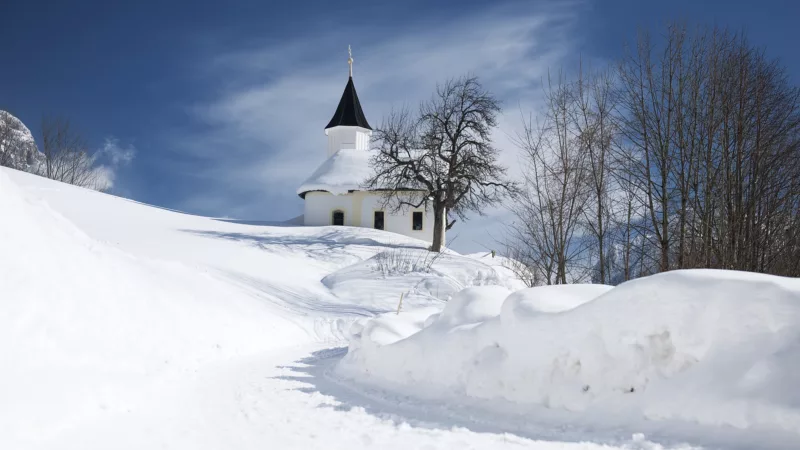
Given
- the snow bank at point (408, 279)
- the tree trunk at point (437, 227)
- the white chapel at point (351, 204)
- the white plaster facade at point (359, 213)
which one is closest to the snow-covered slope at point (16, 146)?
the white chapel at point (351, 204)

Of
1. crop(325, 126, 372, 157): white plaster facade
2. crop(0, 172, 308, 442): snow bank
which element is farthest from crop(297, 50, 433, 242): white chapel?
crop(0, 172, 308, 442): snow bank

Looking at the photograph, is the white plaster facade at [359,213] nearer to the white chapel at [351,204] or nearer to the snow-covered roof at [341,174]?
the white chapel at [351,204]

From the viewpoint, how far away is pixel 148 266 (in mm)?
11898

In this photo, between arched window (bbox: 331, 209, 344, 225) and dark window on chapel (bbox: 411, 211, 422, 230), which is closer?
dark window on chapel (bbox: 411, 211, 422, 230)

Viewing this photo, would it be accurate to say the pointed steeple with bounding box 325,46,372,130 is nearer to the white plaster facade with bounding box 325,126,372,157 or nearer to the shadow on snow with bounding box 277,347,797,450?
the white plaster facade with bounding box 325,126,372,157

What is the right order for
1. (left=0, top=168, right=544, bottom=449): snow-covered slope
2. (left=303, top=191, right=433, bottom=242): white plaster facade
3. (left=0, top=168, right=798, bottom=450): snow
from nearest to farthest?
(left=0, top=168, right=798, bottom=450): snow
(left=0, top=168, right=544, bottom=449): snow-covered slope
(left=303, top=191, right=433, bottom=242): white plaster facade

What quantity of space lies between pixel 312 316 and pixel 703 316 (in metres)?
12.1

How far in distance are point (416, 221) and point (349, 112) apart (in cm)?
1291

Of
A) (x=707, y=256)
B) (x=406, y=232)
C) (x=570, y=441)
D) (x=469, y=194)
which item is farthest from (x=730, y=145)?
(x=406, y=232)

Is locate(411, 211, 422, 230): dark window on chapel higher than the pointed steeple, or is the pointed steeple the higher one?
the pointed steeple

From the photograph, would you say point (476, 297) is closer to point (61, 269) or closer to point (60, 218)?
point (61, 269)

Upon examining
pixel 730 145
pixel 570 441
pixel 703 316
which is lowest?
pixel 570 441

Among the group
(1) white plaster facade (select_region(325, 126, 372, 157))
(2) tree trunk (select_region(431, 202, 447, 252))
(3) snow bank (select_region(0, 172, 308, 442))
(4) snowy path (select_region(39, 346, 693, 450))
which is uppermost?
(1) white plaster facade (select_region(325, 126, 372, 157))

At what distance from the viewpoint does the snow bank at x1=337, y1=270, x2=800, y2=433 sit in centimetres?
436
